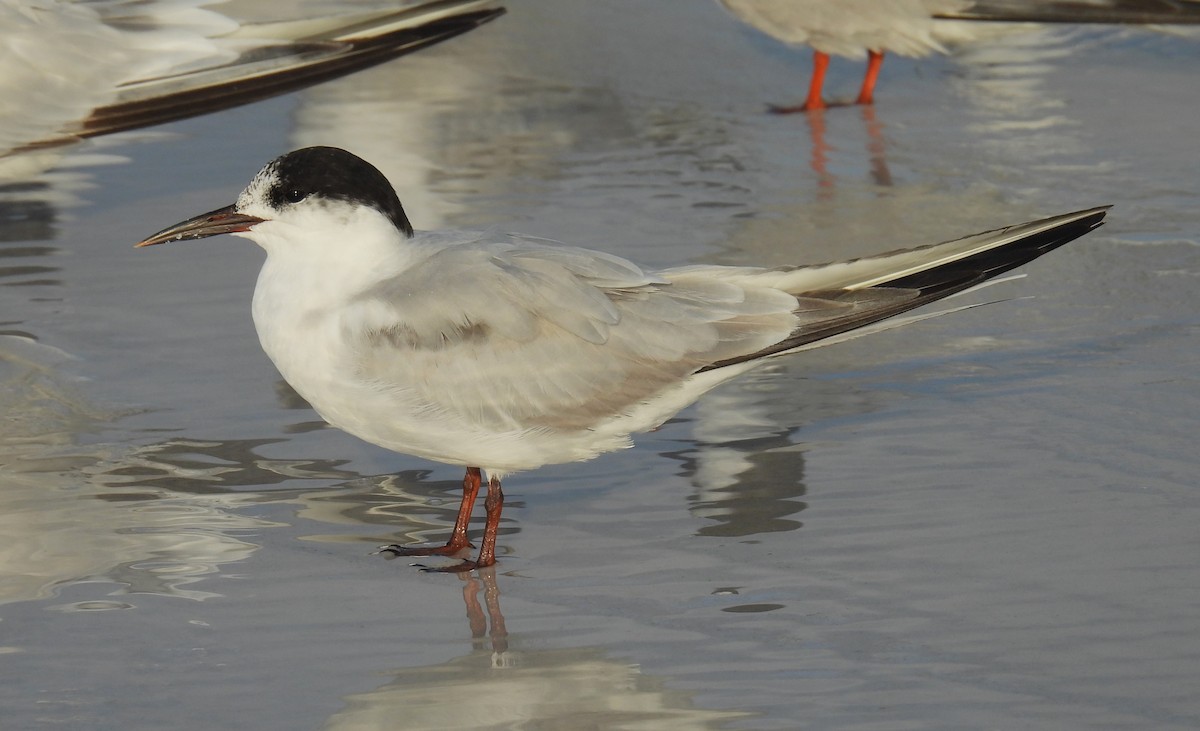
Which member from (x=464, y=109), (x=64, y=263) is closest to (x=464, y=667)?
(x=64, y=263)

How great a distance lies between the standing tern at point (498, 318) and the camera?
135 inches

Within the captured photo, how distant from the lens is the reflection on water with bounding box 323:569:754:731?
2736 mm

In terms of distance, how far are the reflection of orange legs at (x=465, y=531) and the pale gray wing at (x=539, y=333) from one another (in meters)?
0.16

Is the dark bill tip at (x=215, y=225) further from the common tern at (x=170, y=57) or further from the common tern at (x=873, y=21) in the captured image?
the common tern at (x=873, y=21)

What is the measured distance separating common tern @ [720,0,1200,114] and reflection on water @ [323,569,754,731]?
4.88 metres

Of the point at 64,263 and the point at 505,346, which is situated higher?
the point at 505,346

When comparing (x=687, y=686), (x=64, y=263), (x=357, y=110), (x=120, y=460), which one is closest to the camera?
(x=687, y=686)

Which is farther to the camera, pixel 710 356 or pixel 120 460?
pixel 120 460

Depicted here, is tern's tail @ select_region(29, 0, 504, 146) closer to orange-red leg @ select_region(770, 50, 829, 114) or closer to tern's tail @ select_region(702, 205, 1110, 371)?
tern's tail @ select_region(702, 205, 1110, 371)

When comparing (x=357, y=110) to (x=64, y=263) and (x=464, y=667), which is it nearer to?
(x=64, y=263)

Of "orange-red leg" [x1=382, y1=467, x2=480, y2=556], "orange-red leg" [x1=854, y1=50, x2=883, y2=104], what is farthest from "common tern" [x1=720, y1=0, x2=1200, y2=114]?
"orange-red leg" [x1=382, y1=467, x2=480, y2=556]

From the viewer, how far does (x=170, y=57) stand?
5.45 meters

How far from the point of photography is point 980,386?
4348 millimetres

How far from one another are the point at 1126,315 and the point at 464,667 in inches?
101
